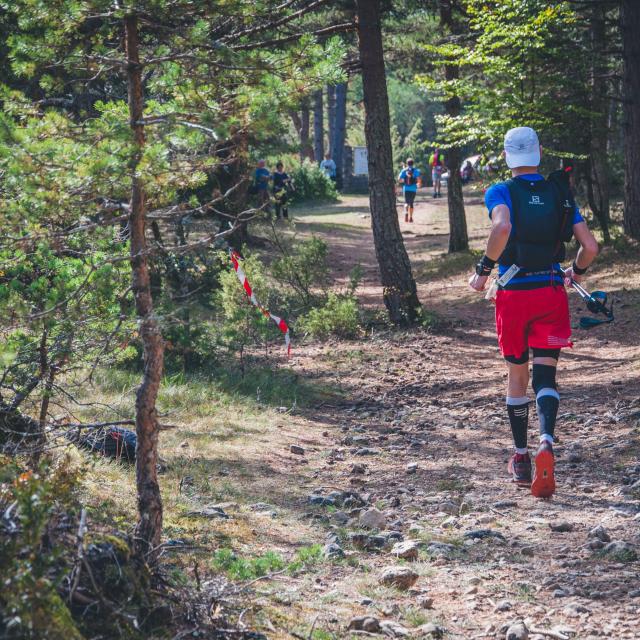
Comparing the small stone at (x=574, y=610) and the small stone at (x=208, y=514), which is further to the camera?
the small stone at (x=208, y=514)

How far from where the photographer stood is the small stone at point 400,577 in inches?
193

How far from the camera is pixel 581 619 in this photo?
4.39 m

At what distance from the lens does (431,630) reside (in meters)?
4.30

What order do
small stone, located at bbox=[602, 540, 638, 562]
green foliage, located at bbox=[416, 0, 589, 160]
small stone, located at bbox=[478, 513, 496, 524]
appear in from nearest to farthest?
small stone, located at bbox=[602, 540, 638, 562] → small stone, located at bbox=[478, 513, 496, 524] → green foliage, located at bbox=[416, 0, 589, 160]

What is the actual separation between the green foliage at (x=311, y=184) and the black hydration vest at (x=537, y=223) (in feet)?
118

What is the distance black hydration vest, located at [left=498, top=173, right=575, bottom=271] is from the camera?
630 cm

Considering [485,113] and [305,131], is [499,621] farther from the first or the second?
[305,131]

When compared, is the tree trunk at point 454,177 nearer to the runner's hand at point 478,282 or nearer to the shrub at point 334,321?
the shrub at point 334,321

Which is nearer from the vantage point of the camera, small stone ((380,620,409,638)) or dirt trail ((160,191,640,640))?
small stone ((380,620,409,638))

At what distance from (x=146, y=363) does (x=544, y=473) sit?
295 centimetres

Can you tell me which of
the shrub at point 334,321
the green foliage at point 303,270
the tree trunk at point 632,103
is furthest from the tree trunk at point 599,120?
the shrub at point 334,321

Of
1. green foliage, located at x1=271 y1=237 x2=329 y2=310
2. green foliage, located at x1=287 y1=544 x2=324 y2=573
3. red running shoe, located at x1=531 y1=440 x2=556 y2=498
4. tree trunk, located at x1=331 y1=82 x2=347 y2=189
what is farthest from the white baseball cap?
tree trunk, located at x1=331 y1=82 x2=347 y2=189

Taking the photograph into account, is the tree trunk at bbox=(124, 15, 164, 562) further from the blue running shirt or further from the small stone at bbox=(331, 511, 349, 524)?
the blue running shirt

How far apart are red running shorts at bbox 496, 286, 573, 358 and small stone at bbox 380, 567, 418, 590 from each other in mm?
2090
